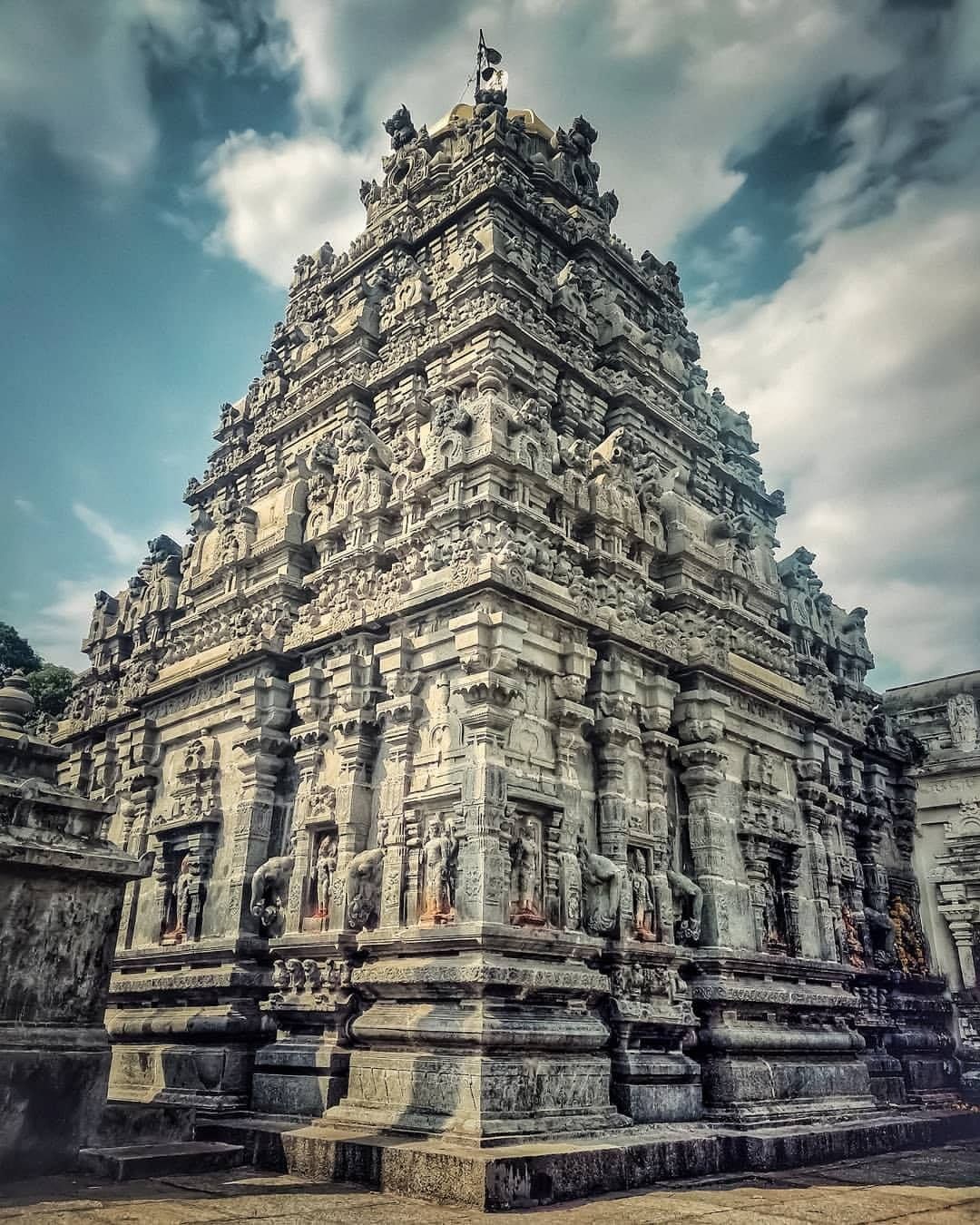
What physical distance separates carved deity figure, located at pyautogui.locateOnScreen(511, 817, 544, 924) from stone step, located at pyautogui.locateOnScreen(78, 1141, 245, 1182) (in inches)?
158

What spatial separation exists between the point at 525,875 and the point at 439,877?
1.10m

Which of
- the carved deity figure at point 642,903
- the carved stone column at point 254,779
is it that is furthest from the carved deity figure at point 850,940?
the carved stone column at point 254,779

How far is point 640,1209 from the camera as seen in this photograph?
8.38m

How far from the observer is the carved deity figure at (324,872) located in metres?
13.1

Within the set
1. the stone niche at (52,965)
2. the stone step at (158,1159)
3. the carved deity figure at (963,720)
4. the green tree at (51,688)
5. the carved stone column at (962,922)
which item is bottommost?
the stone step at (158,1159)

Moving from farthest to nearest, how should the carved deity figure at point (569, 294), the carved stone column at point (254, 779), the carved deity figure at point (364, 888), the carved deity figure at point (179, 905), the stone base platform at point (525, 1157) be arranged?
the carved deity figure at point (569, 294) → the carved deity figure at point (179, 905) → the carved stone column at point (254, 779) → the carved deity figure at point (364, 888) → the stone base platform at point (525, 1157)

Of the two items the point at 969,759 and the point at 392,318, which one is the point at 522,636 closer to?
the point at 392,318

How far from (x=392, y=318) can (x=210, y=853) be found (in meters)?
11.2

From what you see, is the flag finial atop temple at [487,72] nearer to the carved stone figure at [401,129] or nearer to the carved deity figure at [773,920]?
the carved stone figure at [401,129]

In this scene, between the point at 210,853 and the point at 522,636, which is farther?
the point at 210,853

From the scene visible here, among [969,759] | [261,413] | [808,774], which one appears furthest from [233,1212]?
[969,759]

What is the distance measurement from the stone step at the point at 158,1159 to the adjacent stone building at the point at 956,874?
52.8 feet

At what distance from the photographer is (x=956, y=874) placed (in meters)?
21.5

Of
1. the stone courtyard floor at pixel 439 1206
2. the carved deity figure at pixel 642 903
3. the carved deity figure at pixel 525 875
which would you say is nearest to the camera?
the stone courtyard floor at pixel 439 1206
